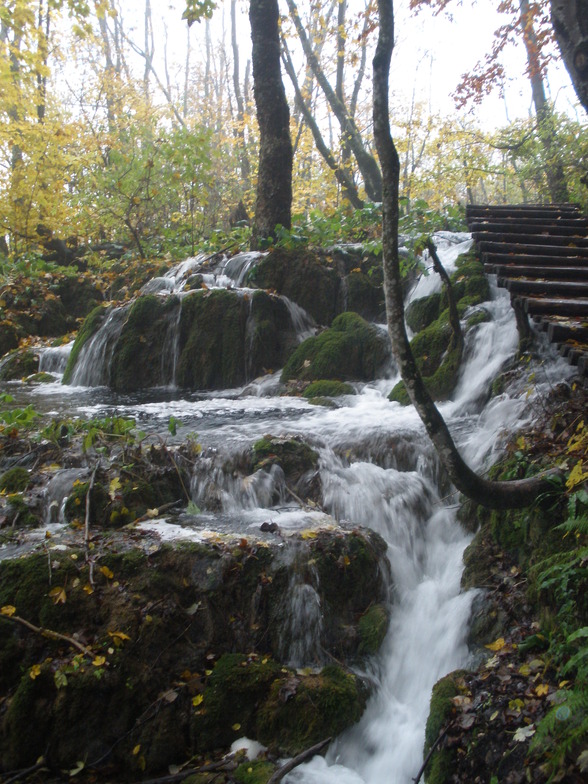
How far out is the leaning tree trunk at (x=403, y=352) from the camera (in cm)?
366

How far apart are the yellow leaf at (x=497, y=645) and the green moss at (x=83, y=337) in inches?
354

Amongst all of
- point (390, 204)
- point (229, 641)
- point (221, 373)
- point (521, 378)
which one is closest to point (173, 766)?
point (229, 641)

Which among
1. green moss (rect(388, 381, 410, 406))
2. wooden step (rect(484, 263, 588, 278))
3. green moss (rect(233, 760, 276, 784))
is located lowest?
green moss (rect(233, 760, 276, 784))

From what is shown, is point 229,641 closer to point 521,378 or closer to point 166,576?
point 166,576

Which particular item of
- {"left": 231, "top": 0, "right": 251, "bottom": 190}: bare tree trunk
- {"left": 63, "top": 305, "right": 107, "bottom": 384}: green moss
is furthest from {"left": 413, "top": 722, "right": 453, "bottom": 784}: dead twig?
{"left": 231, "top": 0, "right": 251, "bottom": 190}: bare tree trunk

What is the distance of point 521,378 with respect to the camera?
6.15 metres

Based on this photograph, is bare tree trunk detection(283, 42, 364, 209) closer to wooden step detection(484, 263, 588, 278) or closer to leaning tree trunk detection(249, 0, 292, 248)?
leaning tree trunk detection(249, 0, 292, 248)

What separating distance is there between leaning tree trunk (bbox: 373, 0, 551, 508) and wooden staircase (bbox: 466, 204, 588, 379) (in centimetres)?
114

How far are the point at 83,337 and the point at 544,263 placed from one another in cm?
820

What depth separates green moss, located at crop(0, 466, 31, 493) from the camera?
4.96 metres

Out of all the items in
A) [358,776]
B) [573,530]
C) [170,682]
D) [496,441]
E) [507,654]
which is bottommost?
[358,776]

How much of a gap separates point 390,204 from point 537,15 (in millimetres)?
12924

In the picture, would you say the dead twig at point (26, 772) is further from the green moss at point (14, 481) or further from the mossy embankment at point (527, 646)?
the green moss at point (14, 481)

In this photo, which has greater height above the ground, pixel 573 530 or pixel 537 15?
pixel 537 15
